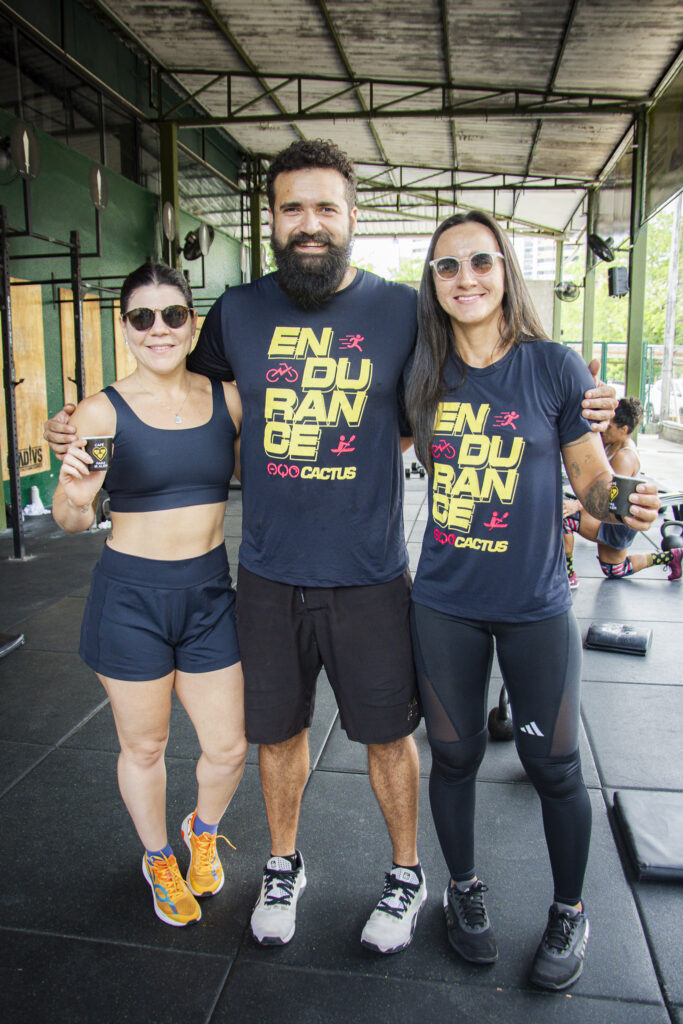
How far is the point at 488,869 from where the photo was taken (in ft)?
7.75

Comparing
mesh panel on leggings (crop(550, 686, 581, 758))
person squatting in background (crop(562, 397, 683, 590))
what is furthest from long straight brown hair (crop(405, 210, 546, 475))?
person squatting in background (crop(562, 397, 683, 590))

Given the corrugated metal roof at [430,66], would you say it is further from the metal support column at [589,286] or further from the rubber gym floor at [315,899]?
the rubber gym floor at [315,899]

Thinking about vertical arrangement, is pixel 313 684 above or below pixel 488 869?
above

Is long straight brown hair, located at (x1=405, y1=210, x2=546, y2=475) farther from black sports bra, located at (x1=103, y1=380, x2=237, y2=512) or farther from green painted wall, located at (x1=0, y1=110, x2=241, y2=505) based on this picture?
green painted wall, located at (x1=0, y1=110, x2=241, y2=505)

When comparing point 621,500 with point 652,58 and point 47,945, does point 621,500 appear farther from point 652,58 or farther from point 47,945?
point 652,58

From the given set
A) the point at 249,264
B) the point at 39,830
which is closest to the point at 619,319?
the point at 249,264

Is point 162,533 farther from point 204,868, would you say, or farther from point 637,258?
point 637,258

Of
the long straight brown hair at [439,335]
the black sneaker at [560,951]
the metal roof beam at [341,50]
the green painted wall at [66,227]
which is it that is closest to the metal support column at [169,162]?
the green painted wall at [66,227]

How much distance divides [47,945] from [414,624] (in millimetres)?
1362

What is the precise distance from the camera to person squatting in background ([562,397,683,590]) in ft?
16.6

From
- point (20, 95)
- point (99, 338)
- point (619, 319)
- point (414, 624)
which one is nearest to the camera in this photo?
point (414, 624)

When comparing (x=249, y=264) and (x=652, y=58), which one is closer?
(x=652, y=58)

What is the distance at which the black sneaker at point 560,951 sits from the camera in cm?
189

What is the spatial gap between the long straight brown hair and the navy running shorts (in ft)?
2.42
